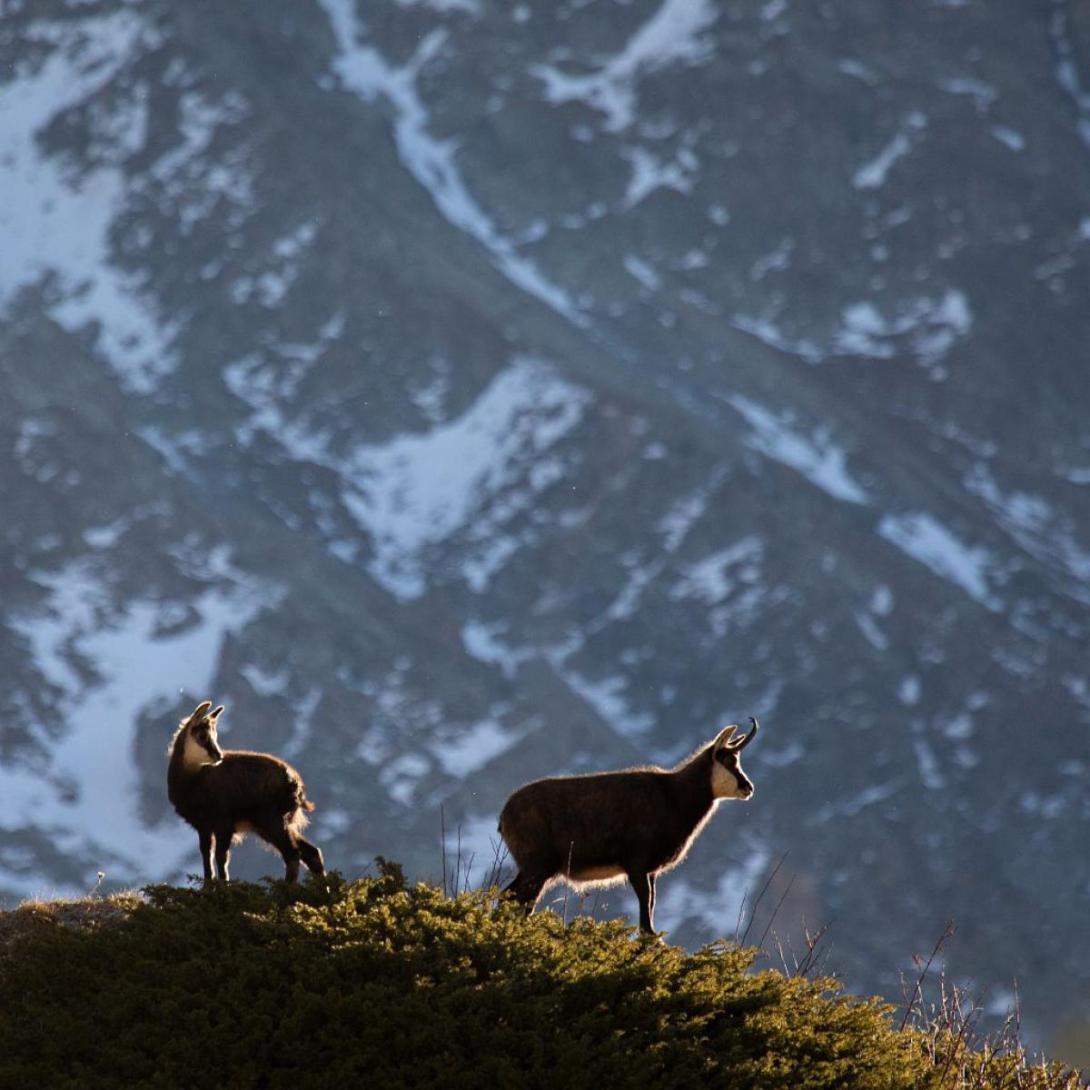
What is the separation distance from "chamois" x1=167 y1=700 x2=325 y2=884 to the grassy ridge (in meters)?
1.39

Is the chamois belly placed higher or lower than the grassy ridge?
higher

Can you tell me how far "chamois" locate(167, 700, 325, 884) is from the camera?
12.0m

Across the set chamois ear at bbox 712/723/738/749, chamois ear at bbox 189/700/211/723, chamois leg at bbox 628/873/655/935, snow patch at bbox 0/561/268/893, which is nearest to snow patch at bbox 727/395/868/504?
snow patch at bbox 0/561/268/893

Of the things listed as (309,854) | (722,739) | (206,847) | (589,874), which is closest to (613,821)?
(589,874)

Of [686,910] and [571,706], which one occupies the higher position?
[571,706]

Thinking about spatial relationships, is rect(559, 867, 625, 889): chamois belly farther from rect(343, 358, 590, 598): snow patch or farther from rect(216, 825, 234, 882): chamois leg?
rect(343, 358, 590, 598): snow patch

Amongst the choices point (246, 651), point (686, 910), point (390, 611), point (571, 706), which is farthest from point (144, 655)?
point (686, 910)

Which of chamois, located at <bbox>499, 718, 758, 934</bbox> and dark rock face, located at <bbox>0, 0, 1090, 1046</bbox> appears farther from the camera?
dark rock face, located at <bbox>0, 0, 1090, 1046</bbox>

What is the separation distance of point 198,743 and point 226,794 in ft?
1.29

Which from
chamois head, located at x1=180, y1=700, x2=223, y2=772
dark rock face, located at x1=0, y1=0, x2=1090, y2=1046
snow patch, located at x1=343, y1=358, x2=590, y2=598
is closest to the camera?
chamois head, located at x1=180, y1=700, x2=223, y2=772

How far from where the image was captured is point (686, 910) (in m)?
133

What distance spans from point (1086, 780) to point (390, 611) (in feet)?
195

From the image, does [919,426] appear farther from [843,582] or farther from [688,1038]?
[688,1038]

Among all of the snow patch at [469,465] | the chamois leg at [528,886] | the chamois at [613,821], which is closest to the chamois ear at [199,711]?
the chamois at [613,821]
